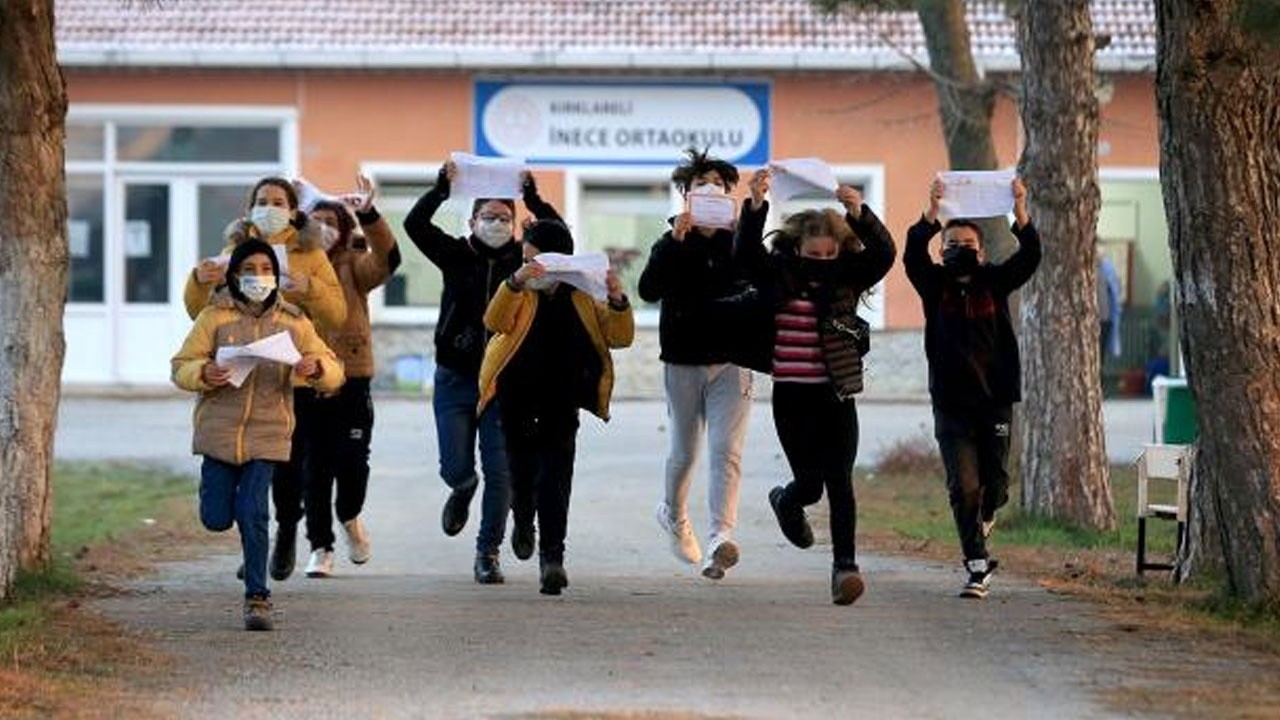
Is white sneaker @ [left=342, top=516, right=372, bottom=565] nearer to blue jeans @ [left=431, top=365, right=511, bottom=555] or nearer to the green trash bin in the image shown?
blue jeans @ [left=431, top=365, right=511, bottom=555]

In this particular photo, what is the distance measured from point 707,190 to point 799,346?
0.94m

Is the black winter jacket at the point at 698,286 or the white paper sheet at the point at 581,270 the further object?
the black winter jacket at the point at 698,286

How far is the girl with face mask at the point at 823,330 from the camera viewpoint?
11.4 meters

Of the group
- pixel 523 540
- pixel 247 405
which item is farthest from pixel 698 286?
pixel 247 405

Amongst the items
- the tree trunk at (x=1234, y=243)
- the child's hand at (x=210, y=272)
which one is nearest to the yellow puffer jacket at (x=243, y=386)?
the child's hand at (x=210, y=272)

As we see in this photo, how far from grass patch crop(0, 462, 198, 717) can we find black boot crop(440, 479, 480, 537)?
1.59m

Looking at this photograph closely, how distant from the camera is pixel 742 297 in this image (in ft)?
39.1

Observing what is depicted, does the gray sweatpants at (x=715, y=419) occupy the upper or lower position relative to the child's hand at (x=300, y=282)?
lower

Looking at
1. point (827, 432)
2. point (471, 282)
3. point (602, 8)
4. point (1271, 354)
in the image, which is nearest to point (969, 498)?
point (827, 432)

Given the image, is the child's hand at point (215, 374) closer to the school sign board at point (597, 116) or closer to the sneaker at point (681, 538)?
the sneaker at point (681, 538)

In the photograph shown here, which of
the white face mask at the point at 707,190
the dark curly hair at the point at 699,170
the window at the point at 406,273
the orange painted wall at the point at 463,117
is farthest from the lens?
the window at the point at 406,273

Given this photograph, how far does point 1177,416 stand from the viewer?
52.4 feet

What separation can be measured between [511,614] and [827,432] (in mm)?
1568

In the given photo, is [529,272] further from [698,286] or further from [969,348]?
[969,348]
